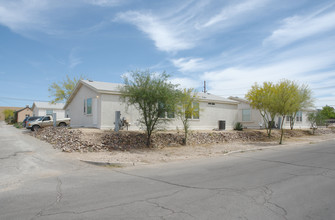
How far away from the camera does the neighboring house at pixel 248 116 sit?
2819 cm

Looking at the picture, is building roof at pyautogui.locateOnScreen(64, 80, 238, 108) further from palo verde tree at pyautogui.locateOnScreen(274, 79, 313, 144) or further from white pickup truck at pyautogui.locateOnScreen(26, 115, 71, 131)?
palo verde tree at pyautogui.locateOnScreen(274, 79, 313, 144)

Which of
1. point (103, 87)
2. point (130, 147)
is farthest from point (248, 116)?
point (130, 147)

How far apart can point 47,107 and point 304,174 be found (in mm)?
44304

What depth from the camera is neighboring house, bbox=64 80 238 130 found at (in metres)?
17.3

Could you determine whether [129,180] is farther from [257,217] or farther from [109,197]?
[257,217]

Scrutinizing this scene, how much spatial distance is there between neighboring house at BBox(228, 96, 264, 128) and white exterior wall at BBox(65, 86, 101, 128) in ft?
57.7

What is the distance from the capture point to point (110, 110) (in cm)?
1747

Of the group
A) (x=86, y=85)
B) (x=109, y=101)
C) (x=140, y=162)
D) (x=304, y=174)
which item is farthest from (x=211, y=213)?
(x=86, y=85)

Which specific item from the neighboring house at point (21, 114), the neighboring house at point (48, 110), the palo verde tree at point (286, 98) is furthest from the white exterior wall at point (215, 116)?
the neighboring house at point (21, 114)

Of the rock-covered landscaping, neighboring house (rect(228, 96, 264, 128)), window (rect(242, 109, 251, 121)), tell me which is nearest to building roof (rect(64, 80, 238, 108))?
the rock-covered landscaping

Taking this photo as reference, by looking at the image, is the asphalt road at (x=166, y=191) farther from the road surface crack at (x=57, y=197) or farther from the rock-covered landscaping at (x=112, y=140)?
the rock-covered landscaping at (x=112, y=140)

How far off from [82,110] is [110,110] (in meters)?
4.63

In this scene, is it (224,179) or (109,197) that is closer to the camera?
(109,197)

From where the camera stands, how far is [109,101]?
17.5m
